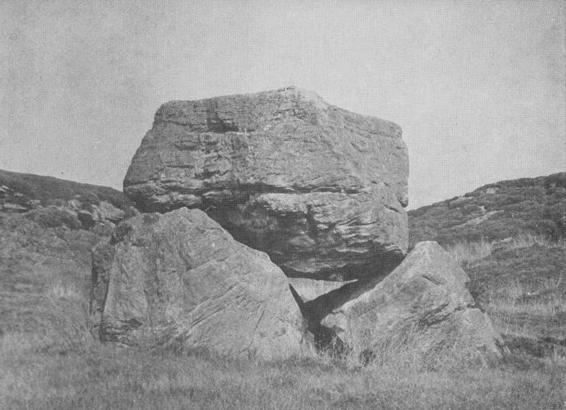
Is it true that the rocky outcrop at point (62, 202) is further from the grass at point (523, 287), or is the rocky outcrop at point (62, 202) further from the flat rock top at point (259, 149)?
the grass at point (523, 287)

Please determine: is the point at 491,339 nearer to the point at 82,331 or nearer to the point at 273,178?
the point at 273,178

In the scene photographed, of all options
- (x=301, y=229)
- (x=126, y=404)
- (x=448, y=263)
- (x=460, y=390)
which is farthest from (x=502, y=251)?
(x=126, y=404)

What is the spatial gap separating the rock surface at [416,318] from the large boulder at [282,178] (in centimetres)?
66

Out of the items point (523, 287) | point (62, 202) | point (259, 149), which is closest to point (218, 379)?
point (259, 149)

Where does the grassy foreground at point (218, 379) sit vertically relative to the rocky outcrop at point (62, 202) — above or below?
below

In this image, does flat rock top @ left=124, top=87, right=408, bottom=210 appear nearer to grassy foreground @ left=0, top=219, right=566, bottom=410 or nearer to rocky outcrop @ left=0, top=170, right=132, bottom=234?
grassy foreground @ left=0, top=219, right=566, bottom=410

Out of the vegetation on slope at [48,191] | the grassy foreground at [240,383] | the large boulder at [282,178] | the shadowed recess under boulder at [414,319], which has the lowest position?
the grassy foreground at [240,383]

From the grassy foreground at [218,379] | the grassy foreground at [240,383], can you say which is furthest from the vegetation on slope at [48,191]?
the grassy foreground at [240,383]

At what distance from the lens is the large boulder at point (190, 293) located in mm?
10312

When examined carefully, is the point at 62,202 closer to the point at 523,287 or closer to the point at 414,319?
the point at 523,287

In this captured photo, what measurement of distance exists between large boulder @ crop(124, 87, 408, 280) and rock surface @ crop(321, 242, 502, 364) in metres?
0.66

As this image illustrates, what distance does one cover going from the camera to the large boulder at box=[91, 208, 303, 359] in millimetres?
10312

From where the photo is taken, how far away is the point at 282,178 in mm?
10977

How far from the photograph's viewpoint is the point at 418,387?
27.9 ft
